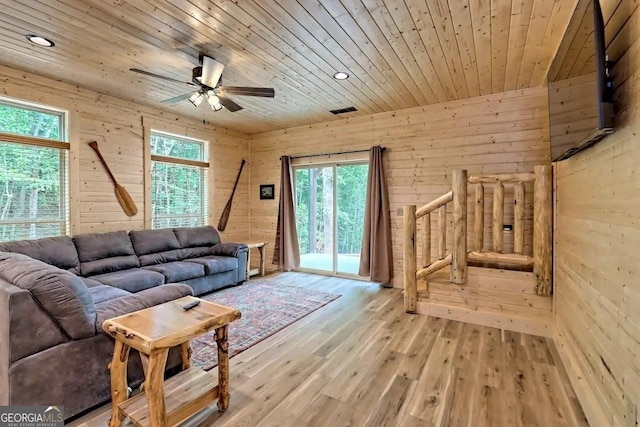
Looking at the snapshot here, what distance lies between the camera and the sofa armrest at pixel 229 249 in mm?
4852

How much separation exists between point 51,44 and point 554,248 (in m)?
5.14

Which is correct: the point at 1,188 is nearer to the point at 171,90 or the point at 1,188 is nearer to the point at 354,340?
the point at 171,90

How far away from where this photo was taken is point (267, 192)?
6141 mm

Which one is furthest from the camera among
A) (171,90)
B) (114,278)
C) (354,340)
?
(171,90)

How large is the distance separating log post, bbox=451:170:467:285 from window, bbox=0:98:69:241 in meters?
4.68

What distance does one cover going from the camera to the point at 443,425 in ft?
6.02

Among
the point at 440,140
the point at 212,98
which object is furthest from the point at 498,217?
the point at 212,98

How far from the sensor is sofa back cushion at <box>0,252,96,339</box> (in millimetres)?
1735

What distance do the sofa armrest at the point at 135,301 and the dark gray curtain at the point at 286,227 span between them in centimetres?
332

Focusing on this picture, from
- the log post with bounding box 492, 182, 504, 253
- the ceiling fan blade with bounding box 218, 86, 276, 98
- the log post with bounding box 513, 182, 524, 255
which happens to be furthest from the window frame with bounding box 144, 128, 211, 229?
the log post with bounding box 513, 182, 524, 255

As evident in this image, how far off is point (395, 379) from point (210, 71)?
→ 3.15 m

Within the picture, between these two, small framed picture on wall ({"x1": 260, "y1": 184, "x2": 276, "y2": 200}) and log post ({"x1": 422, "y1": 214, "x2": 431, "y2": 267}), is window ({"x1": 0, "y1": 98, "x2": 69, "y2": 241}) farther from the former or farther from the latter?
log post ({"x1": 422, "y1": 214, "x2": 431, "y2": 267})

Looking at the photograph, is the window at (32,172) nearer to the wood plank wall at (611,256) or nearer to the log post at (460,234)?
the log post at (460,234)

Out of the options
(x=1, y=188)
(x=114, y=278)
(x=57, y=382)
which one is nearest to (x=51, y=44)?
(x=1, y=188)
